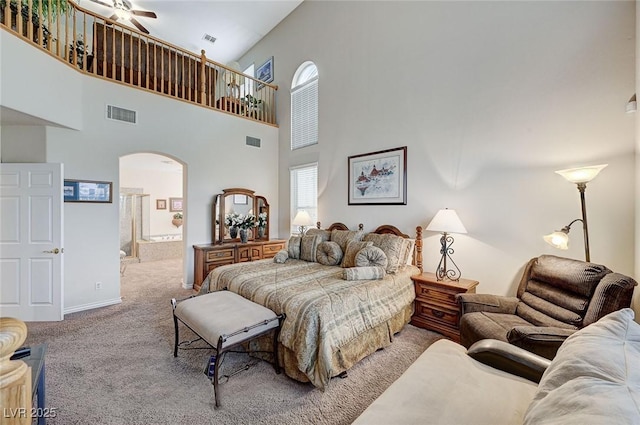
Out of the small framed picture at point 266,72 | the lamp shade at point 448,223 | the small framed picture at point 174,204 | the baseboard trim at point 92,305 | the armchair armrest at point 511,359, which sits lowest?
the baseboard trim at point 92,305

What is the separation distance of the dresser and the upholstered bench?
2.04 metres

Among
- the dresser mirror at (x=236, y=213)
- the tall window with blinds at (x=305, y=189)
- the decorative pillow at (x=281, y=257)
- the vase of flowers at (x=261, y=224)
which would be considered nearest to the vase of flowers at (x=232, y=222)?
the dresser mirror at (x=236, y=213)

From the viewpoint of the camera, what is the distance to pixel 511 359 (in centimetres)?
150

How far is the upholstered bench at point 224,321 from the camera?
1.94 meters

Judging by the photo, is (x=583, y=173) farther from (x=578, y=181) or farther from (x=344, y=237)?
(x=344, y=237)

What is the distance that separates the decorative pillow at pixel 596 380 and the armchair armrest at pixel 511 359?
363 millimetres

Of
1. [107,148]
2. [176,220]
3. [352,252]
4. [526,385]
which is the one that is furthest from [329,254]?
[176,220]

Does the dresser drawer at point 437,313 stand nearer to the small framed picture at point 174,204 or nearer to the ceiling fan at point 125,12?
the ceiling fan at point 125,12

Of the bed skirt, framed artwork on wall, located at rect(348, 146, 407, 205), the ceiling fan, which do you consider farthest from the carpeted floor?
the ceiling fan

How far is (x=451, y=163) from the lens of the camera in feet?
10.9

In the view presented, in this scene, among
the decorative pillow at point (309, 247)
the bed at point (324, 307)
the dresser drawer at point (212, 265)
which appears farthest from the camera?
the dresser drawer at point (212, 265)

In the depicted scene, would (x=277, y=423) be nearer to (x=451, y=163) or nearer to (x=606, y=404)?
(x=606, y=404)

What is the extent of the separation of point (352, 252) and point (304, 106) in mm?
3341

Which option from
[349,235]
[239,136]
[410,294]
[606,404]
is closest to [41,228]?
[239,136]
